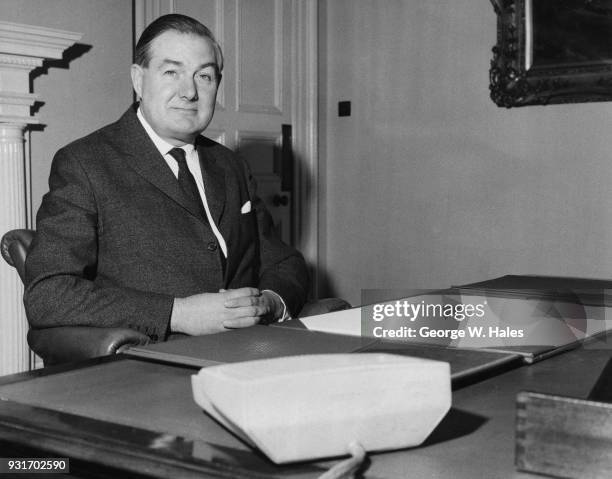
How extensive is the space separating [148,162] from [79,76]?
1.57 meters

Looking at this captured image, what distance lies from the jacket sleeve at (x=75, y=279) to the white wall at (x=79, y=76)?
1.43m

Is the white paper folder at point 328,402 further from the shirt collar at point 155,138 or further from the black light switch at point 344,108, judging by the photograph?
the black light switch at point 344,108

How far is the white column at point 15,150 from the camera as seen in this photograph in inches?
126

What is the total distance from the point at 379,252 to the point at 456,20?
1423mm

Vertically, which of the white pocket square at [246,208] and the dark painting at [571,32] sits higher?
the dark painting at [571,32]

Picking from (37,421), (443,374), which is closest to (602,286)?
(443,374)

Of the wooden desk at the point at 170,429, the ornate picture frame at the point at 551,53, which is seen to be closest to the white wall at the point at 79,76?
the ornate picture frame at the point at 551,53

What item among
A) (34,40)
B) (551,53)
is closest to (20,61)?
(34,40)

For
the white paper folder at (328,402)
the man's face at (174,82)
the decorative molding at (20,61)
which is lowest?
the white paper folder at (328,402)

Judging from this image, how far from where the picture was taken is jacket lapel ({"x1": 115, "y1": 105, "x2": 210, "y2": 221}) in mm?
2242

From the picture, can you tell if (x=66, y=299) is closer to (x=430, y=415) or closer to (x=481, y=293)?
(x=481, y=293)

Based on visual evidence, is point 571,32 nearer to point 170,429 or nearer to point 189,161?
point 189,161

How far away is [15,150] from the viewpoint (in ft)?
10.6

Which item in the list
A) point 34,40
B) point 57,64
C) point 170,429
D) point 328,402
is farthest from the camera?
point 57,64
